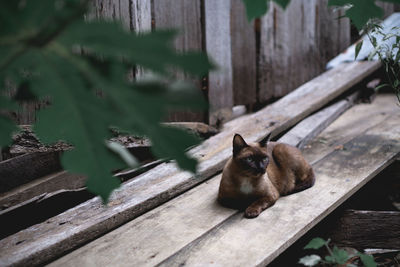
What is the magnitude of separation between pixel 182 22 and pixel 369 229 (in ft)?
7.22

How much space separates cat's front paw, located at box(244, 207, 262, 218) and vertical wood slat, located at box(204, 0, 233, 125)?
127cm

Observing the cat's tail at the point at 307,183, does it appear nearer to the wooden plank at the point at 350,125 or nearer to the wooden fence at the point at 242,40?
the wooden plank at the point at 350,125

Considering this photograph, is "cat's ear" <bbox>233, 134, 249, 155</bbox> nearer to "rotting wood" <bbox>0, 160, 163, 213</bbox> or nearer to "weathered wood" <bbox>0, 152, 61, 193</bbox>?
"rotting wood" <bbox>0, 160, 163, 213</bbox>

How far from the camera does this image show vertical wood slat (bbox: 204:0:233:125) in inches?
137

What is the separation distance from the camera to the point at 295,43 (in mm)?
4496

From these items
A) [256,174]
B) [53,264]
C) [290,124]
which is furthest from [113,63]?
[290,124]

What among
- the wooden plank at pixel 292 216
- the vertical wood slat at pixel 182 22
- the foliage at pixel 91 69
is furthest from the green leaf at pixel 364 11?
the vertical wood slat at pixel 182 22

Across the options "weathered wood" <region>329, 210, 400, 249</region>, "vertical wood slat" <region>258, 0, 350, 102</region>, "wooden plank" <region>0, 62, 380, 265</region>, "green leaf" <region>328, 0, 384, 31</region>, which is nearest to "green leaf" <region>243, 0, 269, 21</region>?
"green leaf" <region>328, 0, 384, 31</region>

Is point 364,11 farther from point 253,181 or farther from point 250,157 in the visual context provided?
point 253,181

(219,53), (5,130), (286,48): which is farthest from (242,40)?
(5,130)

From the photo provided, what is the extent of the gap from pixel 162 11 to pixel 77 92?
2.69 meters

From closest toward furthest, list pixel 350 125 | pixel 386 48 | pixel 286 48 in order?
1. pixel 386 48
2. pixel 350 125
3. pixel 286 48

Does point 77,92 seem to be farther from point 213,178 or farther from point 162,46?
point 213,178

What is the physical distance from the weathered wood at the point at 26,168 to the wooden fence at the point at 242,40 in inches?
9.9
